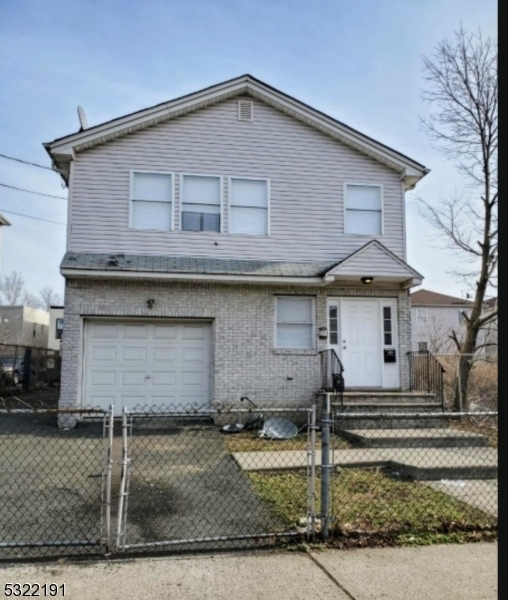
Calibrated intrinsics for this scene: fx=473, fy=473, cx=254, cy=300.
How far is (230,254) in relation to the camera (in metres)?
12.1

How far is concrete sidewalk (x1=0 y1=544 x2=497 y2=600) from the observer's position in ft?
10.9

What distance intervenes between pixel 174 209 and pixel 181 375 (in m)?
4.19

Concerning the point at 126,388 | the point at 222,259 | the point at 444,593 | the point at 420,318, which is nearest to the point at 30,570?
the point at 444,593

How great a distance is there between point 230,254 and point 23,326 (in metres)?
34.2

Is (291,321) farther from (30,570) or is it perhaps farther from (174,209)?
(30,570)

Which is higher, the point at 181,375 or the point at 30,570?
the point at 181,375

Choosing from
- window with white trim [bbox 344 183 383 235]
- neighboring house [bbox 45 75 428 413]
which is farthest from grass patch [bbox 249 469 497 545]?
window with white trim [bbox 344 183 383 235]

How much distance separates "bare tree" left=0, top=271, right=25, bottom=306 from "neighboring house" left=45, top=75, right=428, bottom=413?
4967 cm

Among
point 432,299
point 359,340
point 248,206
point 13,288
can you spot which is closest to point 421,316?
point 432,299

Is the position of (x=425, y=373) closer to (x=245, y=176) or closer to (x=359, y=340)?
(x=359, y=340)

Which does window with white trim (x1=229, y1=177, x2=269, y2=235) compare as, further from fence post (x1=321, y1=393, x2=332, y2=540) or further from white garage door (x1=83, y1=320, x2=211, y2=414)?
fence post (x1=321, y1=393, x2=332, y2=540)

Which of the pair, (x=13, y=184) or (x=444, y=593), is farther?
(x=13, y=184)

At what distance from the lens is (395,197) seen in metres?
13.0

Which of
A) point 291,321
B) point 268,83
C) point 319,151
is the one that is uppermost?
point 268,83
